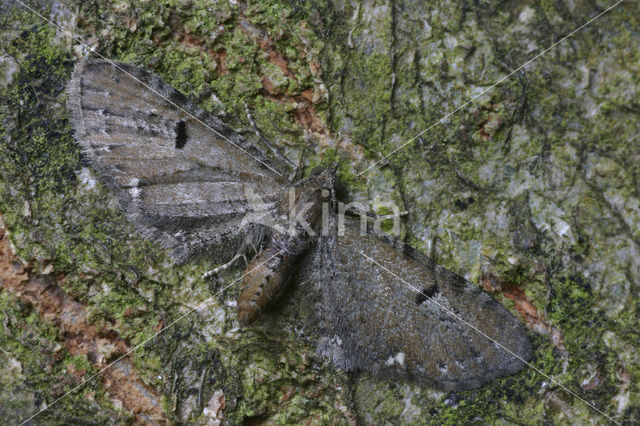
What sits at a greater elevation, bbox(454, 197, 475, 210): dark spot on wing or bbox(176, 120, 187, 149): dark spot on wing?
bbox(176, 120, 187, 149): dark spot on wing

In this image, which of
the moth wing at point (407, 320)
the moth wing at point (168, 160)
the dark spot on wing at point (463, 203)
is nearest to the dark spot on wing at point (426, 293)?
the moth wing at point (407, 320)

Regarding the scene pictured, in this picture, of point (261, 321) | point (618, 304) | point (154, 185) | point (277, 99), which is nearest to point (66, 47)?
point (154, 185)

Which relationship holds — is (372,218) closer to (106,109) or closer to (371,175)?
(371,175)

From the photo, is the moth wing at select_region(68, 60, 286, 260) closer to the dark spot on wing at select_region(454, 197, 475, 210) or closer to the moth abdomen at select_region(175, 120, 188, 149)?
the moth abdomen at select_region(175, 120, 188, 149)

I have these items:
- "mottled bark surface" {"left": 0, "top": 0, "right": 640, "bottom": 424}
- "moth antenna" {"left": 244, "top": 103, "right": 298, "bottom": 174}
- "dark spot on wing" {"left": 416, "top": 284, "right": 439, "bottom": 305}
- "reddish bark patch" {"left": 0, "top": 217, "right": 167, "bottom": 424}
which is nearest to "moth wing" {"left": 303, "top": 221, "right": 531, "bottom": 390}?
"dark spot on wing" {"left": 416, "top": 284, "right": 439, "bottom": 305}

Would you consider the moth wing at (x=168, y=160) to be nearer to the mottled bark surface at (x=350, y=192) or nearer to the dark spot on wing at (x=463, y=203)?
the mottled bark surface at (x=350, y=192)

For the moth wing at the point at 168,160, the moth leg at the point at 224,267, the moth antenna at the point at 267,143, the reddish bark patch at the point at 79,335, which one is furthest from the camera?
the moth antenna at the point at 267,143

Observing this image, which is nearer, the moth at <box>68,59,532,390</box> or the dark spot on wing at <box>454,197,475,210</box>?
the moth at <box>68,59,532,390</box>

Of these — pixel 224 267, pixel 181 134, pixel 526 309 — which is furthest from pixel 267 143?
pixel 526 309
